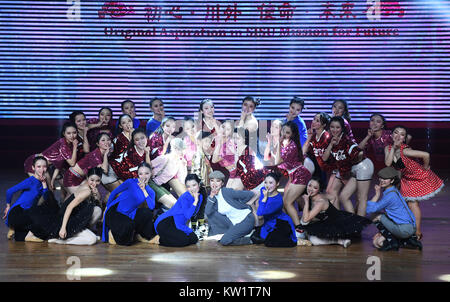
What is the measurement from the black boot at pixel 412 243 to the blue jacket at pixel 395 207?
0.39 ft

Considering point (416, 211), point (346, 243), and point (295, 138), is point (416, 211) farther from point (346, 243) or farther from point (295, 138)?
point (295, 138)

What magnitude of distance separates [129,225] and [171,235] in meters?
0.34

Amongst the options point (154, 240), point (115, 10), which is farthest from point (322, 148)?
point (115, 10)

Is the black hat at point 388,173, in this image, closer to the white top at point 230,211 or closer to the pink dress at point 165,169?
the white top at point 230,211

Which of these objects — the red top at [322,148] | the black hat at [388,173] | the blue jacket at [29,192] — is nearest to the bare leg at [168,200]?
the blue jacket at [29,192]

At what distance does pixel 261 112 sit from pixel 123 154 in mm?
3654

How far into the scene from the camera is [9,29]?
9.11 meters

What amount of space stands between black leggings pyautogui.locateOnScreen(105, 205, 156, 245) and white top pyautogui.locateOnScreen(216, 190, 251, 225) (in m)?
0.58

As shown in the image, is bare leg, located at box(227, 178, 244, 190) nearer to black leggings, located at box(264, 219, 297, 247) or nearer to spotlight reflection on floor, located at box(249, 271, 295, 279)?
black leggings, located at box(264, 219, 297, 247)

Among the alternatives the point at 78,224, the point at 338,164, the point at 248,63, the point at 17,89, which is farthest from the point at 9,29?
the point at 338,164

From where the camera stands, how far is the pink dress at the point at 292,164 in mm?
5696

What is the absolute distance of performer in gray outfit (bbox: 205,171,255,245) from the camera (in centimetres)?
546

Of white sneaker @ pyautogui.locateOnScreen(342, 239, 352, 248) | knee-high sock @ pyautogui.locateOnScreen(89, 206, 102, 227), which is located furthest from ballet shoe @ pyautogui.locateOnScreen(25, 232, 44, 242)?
white sneaker @ pyautogui.locateOnScreen(342, 239, 352, 248)

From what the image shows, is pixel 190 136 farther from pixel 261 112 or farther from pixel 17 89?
pixel 17 89
